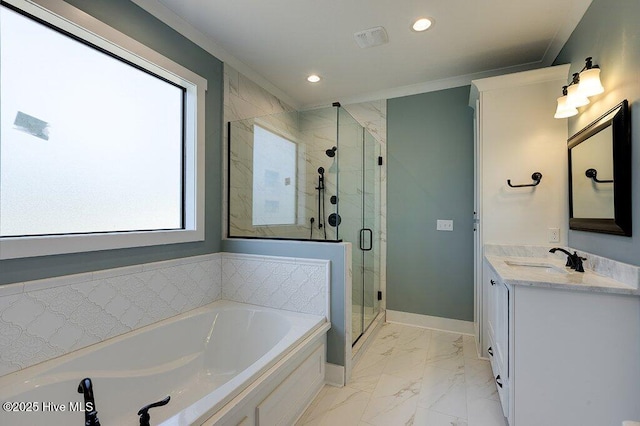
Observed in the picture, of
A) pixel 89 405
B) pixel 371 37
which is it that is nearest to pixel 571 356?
pixel 89 405

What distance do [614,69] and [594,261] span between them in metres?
1.09

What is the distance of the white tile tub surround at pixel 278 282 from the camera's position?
2178mm

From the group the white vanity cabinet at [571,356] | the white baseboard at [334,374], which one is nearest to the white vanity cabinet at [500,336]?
the white vanity cabinet at [571,356]

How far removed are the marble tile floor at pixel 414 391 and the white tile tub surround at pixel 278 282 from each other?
58cm

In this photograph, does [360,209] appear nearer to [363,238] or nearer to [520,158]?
[363,238]

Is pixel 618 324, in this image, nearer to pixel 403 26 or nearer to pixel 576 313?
pixel 576 313

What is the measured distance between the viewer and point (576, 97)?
5.84 feet

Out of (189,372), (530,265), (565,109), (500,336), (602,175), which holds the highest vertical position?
(565,109)

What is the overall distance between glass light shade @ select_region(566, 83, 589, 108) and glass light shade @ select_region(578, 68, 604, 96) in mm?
33

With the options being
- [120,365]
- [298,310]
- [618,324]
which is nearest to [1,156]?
[120,365]

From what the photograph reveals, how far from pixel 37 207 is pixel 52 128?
1.41ft

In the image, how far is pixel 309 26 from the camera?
2.21 metres

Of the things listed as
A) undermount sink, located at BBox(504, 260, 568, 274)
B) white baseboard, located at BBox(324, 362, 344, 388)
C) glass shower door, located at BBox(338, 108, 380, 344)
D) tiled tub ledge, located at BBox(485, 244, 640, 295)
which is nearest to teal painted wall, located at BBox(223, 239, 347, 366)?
white baseboard, located at BBox(324, 362, 344, 388)

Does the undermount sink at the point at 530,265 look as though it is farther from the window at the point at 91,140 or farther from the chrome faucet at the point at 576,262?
the window at the point at 91,140
